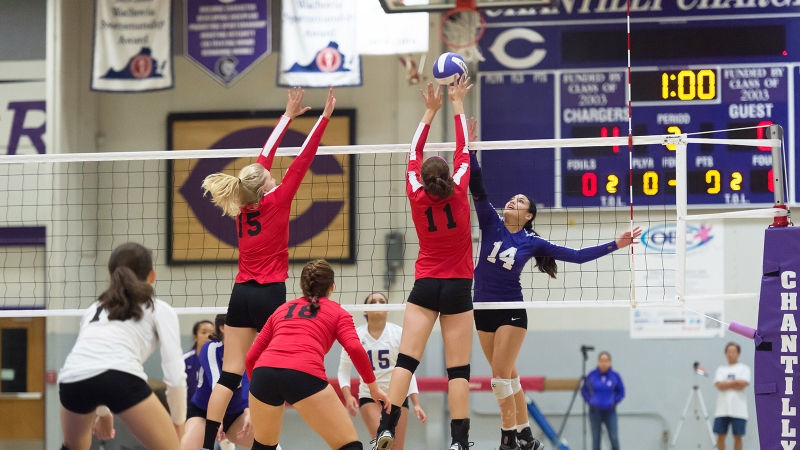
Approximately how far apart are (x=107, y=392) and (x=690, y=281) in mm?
8120

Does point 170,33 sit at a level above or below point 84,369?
above

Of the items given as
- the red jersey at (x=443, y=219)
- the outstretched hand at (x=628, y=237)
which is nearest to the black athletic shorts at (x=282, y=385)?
the red jersey at (x=443, y=219)

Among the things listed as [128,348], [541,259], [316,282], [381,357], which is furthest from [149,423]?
[381,357]

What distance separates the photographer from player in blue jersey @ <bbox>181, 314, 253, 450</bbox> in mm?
7016

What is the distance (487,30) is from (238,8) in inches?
125

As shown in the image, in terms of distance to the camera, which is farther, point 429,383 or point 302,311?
point 429,383

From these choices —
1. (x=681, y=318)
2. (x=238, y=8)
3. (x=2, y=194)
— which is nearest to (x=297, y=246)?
(x=238, y=8)

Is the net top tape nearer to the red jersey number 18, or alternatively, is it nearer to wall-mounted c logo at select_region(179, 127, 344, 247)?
the red jersey number 18

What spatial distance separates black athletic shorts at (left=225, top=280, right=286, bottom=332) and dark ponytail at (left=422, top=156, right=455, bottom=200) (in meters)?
1.21

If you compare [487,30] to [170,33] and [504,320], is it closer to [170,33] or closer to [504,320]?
[170,33]

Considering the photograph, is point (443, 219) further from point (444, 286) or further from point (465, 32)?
point (465, 32)

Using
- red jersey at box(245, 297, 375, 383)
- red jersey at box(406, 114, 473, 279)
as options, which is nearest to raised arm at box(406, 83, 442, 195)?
red jersey at box(406, 114, 473, 279)

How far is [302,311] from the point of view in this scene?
5.20m

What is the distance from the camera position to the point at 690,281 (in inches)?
432
